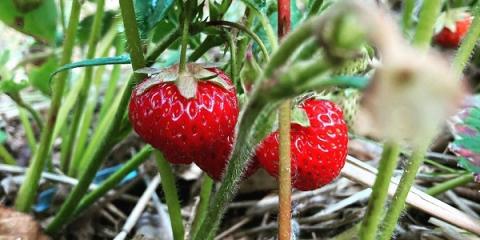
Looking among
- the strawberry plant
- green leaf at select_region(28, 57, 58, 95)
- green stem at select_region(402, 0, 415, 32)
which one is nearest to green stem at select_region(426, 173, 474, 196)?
the strawberry plant

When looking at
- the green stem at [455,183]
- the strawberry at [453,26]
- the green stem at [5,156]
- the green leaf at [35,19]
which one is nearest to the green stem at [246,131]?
the green stem at [455,183]

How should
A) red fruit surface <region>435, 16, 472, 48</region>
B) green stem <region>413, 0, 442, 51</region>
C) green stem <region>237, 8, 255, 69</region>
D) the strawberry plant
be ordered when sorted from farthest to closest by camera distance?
red fruit surface <region>435, 16, 472, 48</region> → green stem <region>237, 8, 255, 69</region> → green stem <region>413, 0, 442, 51</region> → the strawberry plant

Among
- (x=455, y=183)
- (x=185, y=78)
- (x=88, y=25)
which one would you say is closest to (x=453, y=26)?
(x=455, y=183)

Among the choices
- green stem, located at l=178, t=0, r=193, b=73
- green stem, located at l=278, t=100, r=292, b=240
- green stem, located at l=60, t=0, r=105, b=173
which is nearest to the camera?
green stem, located at l=278, t=100, r=292, b=240

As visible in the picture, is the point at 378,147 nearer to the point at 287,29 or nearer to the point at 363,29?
the point at 287,29

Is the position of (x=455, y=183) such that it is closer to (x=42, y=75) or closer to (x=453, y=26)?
(x=453, y=26)

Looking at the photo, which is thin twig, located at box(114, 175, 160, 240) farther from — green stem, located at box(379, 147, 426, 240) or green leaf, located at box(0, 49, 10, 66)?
green stem, located at box(379, 147, 426, 240)

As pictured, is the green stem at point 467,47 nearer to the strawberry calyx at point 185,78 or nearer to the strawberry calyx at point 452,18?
the strawberry calyx at point 185,78
